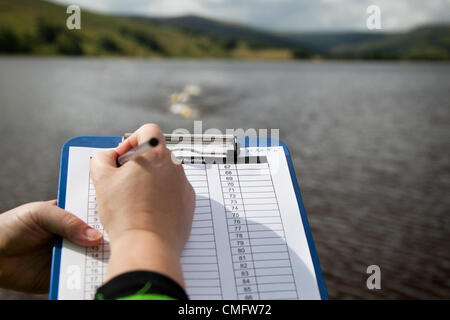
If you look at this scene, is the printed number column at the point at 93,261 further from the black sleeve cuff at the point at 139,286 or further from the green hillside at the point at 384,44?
the green hillside at the point at 384,44

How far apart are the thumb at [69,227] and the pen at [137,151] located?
0.27 m

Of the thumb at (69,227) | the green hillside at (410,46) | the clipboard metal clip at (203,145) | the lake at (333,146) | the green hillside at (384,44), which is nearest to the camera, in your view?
the thumb at (69,227)

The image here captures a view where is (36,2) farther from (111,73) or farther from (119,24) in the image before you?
(111,73)

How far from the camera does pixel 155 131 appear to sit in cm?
151

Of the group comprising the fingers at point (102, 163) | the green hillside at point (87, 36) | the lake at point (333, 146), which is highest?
the green hillside at point (87, 36)

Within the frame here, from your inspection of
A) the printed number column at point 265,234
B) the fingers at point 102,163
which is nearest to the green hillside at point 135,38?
the fingers at point 102,163

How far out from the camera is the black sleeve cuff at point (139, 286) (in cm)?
111

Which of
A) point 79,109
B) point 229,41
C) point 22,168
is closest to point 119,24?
point 229,41

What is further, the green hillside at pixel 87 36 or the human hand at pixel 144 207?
the green hillside at pixel 87 36

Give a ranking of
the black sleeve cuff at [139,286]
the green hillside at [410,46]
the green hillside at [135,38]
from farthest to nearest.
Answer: the green hillside at [410,46], the green hillside at [135,38], the black sleeve cuff at [139,286]

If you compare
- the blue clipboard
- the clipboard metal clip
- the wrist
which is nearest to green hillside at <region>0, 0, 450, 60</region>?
the blue clipboard

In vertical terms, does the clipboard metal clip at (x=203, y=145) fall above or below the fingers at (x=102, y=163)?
above

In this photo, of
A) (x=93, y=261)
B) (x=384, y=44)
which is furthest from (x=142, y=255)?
(x=384, y=44)

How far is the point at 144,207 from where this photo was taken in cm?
133
